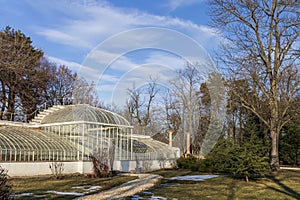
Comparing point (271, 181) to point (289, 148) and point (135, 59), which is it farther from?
point (289, 148)

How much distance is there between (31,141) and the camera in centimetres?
1788

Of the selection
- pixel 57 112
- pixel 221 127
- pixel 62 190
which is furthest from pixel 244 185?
pixel 221 127

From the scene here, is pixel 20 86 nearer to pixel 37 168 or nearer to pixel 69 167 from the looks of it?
pixel 69 167

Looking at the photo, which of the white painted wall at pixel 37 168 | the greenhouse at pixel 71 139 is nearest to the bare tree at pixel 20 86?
the greenhouse at pixel 71 139

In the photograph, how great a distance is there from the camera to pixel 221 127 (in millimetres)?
29781

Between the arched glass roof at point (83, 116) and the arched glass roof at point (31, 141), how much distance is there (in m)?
1.41

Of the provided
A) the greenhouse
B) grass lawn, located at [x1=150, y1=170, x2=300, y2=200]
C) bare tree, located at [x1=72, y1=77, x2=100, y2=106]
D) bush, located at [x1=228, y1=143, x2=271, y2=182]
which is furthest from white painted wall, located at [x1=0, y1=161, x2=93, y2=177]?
bare tree, located at [x1=72, y1=77, x2=100, y2=106]

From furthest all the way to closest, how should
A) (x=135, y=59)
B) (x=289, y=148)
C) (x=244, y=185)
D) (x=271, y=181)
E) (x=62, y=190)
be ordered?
1. (x=289, y=148)
2. (x=135, y=59)
3. (x=271, y=181)
4. (x=244, y=185)
5. (x=62, y=190)

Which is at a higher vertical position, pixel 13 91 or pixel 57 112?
pixel 13 91

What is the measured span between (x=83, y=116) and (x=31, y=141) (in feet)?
11.9

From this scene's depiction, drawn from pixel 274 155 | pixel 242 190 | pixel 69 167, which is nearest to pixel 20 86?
pixel 69 167

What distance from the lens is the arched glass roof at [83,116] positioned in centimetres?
2027

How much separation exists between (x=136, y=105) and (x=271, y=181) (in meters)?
21.9

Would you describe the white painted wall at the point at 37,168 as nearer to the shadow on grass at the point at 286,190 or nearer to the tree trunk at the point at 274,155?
the tree trunk at the point at 274,155
